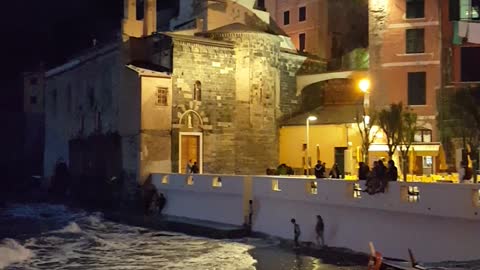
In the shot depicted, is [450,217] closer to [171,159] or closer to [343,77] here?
[171,159]

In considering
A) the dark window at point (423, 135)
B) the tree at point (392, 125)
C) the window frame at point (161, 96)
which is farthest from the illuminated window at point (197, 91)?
the tree at point (392, 125)

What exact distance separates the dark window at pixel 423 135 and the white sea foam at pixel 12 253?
17.0m

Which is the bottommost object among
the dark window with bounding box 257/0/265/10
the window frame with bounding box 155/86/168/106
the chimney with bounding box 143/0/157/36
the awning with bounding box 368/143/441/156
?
the awning with bounding box 368/143/441/156

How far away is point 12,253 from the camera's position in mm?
23453

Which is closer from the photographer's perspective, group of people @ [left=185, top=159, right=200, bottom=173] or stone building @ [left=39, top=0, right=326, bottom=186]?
group of people @ [left=185, top=159, right=200, bottom=173]

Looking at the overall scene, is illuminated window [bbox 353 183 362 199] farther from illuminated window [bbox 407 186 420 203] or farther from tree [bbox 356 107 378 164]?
tree [bbox 356 107 378 164]

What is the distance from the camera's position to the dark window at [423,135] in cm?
2972

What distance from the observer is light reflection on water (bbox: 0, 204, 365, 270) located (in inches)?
802

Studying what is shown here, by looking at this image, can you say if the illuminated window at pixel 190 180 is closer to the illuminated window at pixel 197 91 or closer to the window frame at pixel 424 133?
the illuminated window at pixel 197 91

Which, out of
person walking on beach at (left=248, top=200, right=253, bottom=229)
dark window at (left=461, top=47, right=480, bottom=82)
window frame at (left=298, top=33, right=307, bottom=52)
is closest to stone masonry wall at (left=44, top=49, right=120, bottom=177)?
person walking on beach at (left=248, top=200, right=253, bottom=229)

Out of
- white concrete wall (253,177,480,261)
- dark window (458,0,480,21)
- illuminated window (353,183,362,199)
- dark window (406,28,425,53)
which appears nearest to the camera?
white concrete wall (253,177,480,261)

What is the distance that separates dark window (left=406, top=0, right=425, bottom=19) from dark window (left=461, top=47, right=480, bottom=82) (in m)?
2.80

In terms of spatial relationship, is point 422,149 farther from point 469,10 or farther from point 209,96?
point 209,96

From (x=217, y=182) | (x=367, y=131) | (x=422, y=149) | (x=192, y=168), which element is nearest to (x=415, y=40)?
(x=422, y=149)
